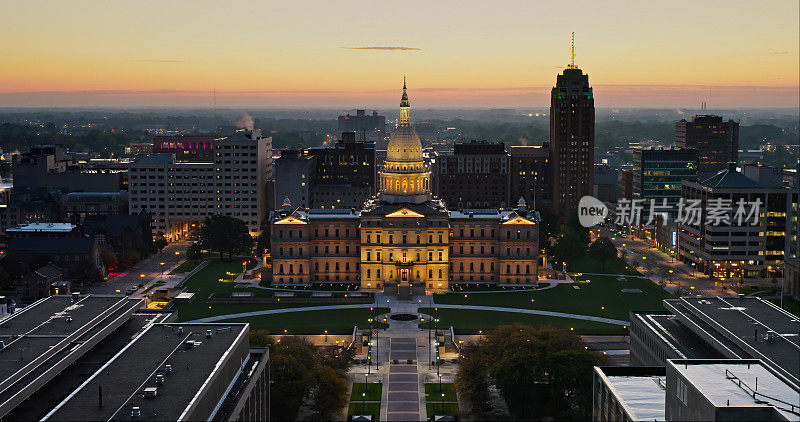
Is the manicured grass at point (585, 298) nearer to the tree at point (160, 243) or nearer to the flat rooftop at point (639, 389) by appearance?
the flat rooftop at point (639, 389)

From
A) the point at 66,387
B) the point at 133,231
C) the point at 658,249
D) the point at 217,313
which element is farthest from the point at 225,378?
the point at 658,249

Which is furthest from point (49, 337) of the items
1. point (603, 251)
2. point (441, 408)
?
point (603, 251)

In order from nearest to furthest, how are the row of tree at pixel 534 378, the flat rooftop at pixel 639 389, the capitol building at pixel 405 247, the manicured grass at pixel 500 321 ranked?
1. the flat rooftop at pixel 639 389
2. the row of tree at pixel 534 378
3. the manicured grass at pixel 500 321
4. the capitol building at pixel 405 247

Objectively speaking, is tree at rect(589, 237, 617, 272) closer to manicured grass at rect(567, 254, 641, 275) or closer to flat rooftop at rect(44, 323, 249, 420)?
manicured grass at rect(567, 254, 641, 275)

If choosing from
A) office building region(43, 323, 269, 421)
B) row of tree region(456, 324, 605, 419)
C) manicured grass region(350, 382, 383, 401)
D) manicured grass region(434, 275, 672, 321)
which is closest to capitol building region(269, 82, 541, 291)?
manicured grass region(434, 275, 672, 321)

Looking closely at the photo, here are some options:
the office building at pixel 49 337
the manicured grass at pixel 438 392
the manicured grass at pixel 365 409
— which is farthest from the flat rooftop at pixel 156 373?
the manicured grass at pixel 438 392

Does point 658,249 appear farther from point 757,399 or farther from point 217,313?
point 757,399
